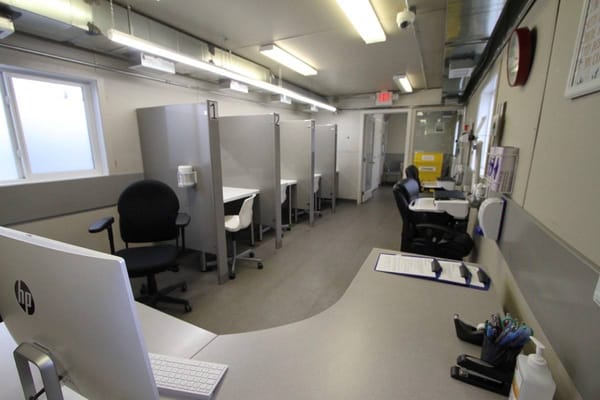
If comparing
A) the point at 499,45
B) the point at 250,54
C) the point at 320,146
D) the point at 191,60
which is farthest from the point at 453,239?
the point at 320,146

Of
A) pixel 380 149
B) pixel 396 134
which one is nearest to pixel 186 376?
pixel 380 149

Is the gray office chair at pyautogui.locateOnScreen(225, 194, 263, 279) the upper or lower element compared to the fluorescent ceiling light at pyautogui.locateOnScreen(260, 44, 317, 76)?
lower

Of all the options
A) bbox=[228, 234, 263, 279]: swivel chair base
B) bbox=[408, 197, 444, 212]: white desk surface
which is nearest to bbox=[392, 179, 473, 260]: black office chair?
bbox=[408, 197, 444, 212]: white desk surface

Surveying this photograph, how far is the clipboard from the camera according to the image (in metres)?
1.26

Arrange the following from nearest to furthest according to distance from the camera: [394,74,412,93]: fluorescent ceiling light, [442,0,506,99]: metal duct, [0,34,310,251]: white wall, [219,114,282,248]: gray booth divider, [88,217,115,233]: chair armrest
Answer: [442,0,506,99]: metal duct → [88,217,115,233]: chair armrest → [0,34,310,251]: white wall → [219,114,282,248]: gray booth divider → [394,74,412,93]: fluorescent ceiling light

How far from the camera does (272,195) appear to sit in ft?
12.0

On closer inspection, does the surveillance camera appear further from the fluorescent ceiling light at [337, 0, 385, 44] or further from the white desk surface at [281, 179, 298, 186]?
the white desk surface at [281, 179, 298, 186]

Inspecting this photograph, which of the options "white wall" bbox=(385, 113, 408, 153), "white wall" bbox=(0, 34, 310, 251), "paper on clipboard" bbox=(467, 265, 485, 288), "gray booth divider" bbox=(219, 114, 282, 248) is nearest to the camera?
"paper on clipboard" bbox=(467, 265, 485, 288)

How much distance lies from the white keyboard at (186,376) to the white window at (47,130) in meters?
2.98

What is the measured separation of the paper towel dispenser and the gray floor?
1555mm

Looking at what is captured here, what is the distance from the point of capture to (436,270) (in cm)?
135

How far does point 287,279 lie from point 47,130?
9.94ft

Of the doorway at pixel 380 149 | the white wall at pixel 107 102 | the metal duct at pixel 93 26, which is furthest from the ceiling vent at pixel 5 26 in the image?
the doorway at pixel 380 149

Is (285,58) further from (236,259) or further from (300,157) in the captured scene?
(236,259)
